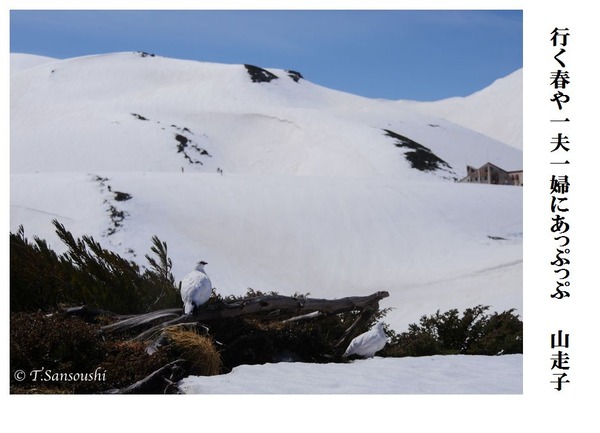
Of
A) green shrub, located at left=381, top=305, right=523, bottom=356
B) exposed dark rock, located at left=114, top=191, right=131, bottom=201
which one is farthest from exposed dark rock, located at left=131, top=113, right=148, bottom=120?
green shrub, located at left=381, top=305, right=523, bottom=356

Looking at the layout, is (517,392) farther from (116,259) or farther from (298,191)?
(298,191)

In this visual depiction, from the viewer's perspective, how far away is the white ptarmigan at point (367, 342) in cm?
883

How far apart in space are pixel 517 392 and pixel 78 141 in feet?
124

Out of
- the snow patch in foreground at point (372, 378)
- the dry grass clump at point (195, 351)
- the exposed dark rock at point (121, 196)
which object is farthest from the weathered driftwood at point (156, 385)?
the exposed dark rock at point (121, 196)

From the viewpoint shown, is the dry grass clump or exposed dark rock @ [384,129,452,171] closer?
the dry grass clump

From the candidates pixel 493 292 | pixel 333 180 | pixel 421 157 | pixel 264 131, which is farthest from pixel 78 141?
pixel 493 292

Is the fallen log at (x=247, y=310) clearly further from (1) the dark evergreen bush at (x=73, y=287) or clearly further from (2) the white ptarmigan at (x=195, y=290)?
(1) the dark evergreen bush at (x=73, y=287)

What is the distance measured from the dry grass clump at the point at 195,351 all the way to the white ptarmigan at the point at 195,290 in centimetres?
30

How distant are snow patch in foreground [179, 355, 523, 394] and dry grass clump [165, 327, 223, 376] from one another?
0.22m

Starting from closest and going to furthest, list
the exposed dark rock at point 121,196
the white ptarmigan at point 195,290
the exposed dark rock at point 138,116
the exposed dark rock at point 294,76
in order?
the white ptarmigan at point 195,290 → the exposed dark rock at point 121,196 → the exposed dark rock at point 138,116 → the exposed dark rock at point 294,76

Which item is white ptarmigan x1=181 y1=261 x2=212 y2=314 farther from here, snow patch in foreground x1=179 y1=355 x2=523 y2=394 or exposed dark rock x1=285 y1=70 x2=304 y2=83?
exposed dark rock x1=285 y1=70 x2=304 y2=83

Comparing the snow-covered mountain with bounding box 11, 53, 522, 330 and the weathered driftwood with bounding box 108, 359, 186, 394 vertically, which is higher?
the snow-covered mountain with bounding box 11, 53, 522, 330

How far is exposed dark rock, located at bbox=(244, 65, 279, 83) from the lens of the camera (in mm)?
56844

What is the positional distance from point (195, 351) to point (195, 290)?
610 millimetres
